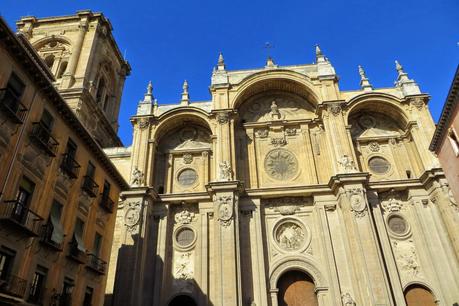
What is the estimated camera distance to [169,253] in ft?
75.9

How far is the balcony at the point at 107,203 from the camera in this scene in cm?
1845

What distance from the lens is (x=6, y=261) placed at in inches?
464

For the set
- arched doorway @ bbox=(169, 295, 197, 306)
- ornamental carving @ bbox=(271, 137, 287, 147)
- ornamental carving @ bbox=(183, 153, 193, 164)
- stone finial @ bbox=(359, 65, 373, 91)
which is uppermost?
stone finial @ bbox=(359, 65, 373, 91)

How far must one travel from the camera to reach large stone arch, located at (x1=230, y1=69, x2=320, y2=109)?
27547 mm

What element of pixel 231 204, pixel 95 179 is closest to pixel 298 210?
pixel 231 204

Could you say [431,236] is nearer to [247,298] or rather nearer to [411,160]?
[411,160]

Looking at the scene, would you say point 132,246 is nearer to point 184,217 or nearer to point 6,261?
point 184,217

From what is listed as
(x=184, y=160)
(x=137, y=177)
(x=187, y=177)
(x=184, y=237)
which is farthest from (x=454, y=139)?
(x=137, y=177)

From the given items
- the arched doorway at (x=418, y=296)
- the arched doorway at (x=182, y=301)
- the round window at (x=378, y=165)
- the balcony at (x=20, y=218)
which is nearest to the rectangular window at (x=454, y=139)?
the round window at (x=378, y=165)

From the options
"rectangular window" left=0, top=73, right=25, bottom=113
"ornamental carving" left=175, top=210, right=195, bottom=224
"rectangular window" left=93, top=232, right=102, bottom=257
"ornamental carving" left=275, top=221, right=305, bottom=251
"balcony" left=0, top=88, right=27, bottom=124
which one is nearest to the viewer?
"balcony" left=0, top=88, right=27, bottom=124

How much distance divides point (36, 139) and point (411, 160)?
23221 mm

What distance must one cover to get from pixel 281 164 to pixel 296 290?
8694 millimetres

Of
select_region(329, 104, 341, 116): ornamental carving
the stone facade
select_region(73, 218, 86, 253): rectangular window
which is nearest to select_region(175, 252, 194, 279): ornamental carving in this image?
the stone facade

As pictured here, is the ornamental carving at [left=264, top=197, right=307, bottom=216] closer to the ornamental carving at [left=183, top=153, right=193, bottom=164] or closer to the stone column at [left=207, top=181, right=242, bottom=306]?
the stone column at [left=207, top=181, right=242, bottom=306]
